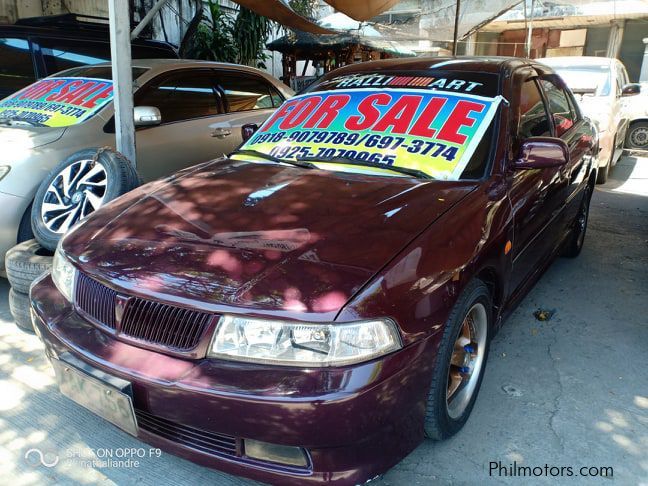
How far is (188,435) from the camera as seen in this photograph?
191cm

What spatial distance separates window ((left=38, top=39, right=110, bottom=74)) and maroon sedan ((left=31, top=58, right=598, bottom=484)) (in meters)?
4.22

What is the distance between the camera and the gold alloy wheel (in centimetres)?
246

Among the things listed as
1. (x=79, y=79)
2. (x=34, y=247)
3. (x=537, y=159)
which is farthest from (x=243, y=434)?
(x=79, y=79)

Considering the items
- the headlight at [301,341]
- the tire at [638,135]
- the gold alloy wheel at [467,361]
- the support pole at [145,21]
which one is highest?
the support pole at [145,21]

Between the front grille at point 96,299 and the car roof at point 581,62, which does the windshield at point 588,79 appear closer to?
the car roof at point 581,62

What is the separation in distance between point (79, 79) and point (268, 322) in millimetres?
4170

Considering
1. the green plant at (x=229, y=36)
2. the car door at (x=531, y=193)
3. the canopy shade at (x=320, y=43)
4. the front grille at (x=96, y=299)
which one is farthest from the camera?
the canopy shade at (x=320, y=43)

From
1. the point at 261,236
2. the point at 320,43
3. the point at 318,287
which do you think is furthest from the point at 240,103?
the point at 320,43

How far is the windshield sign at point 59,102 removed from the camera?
4.43 m

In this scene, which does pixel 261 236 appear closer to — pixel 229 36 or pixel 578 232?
pixel 578 232

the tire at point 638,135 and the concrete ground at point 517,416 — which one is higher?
the concrete ground at point 517,416

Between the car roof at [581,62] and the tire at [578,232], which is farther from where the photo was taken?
the car roof at [581,62]

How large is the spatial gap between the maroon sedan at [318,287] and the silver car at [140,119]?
1418 millimetres

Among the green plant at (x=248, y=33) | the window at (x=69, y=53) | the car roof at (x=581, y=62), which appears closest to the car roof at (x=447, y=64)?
the window at (x=69, y=53)
